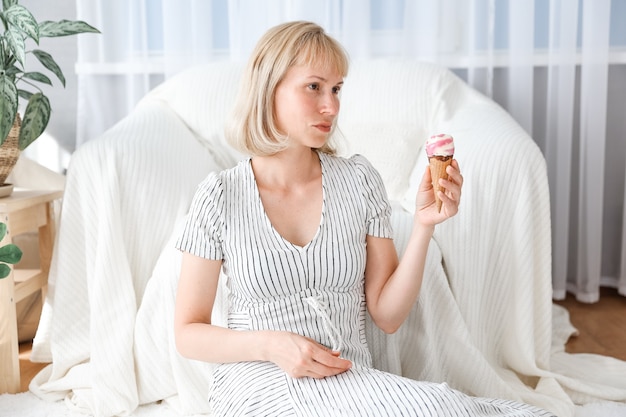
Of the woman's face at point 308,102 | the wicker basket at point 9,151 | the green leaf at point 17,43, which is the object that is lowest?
the wicker basket at point 9,151

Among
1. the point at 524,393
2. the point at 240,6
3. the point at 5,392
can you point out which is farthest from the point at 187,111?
the point at 524,393

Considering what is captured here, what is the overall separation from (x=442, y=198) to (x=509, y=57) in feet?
5.25

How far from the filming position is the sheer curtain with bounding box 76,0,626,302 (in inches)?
103

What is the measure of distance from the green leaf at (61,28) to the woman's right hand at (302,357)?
1.07 m

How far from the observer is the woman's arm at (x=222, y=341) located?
1.16 m

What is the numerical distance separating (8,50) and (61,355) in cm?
78

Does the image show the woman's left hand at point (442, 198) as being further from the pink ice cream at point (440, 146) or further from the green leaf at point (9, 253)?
the green leaf at point (9, 253)

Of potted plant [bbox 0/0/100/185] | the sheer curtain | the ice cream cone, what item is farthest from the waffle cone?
the sheer curtain

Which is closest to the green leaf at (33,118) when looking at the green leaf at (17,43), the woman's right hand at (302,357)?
the green leaf at (17,43)

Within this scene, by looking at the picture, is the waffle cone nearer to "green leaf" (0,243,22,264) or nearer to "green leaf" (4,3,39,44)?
"green leaf" (0,243,22,264)

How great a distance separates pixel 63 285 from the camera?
1854mm

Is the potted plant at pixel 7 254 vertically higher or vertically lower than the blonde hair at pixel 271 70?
lower

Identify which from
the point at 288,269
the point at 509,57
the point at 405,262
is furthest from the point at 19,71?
the point at 509,57

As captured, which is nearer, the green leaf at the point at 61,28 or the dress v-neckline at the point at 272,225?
the dress v-neckline at the point at 272,225
